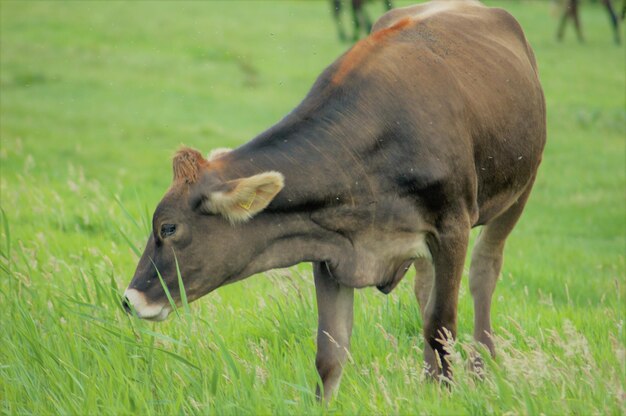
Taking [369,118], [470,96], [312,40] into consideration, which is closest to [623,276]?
[470,96]

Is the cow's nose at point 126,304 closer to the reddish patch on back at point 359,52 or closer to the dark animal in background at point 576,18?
the reddish patch on back at point 359,52

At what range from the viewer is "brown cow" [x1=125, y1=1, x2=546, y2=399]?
454 cm

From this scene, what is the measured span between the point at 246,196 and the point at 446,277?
47.6 inches

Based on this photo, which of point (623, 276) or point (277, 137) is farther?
point (623, 276)

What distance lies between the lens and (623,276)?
7.78m


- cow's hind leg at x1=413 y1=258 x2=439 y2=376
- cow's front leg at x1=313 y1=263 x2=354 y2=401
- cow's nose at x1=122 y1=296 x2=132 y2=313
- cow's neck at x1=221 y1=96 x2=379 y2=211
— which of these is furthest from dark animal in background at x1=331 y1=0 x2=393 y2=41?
cow's nose at x1=122 y1=296 x2=132 y2=313

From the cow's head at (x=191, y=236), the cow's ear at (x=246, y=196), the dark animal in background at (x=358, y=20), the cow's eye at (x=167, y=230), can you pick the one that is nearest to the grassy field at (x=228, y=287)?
the cow's head at (x=191, y=236)

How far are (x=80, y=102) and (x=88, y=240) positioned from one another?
1185 cm

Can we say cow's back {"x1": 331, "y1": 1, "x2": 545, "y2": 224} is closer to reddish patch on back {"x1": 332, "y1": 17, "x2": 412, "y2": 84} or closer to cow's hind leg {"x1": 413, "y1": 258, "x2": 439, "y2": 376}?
reddish patch on back {"x1": 332, "y1": 17, "x2": 412, "y2": 84}

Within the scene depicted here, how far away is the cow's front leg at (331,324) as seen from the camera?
16.1 feet

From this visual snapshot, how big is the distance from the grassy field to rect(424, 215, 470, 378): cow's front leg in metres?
0.21

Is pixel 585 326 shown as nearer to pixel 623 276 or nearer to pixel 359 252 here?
pixel 359 252

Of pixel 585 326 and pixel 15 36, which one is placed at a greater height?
pixel 585 326

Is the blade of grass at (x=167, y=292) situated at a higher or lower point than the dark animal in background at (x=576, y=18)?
higher
